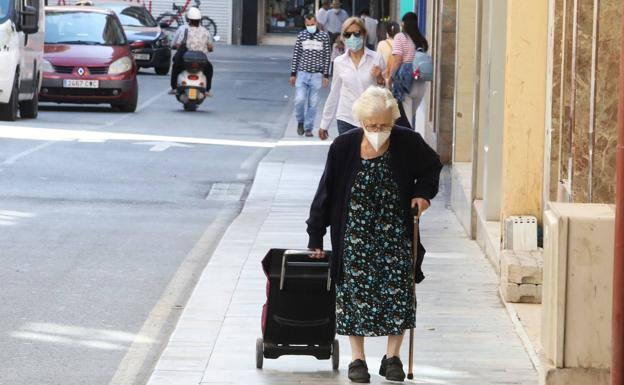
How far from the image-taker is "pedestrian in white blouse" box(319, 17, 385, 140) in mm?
14866

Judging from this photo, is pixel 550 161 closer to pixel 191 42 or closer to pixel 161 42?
pixel 191 42

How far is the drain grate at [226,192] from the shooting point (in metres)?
16.1

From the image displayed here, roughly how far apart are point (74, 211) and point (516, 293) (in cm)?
569

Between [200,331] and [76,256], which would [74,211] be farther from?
[200,331]

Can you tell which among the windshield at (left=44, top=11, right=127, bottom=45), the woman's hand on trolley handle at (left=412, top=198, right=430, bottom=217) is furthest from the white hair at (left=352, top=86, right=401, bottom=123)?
the windshield at (left=44, top=11, right=127, bottom=45)

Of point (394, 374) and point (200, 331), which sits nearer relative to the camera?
point (394, 374)

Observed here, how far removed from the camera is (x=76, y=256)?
11750mm

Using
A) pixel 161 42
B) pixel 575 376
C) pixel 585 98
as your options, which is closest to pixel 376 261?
pixel 575 376

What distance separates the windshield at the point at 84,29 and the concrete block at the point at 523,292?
65.5 feet

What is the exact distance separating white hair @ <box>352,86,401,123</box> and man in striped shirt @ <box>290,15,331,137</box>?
584 inches

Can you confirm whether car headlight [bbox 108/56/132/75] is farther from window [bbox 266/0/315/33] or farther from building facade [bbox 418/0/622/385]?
window [bbox 266/0/315/33]

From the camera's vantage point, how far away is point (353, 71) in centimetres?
1505

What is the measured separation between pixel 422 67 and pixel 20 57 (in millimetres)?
8280

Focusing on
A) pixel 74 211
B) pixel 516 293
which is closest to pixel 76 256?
pixel 74 211
